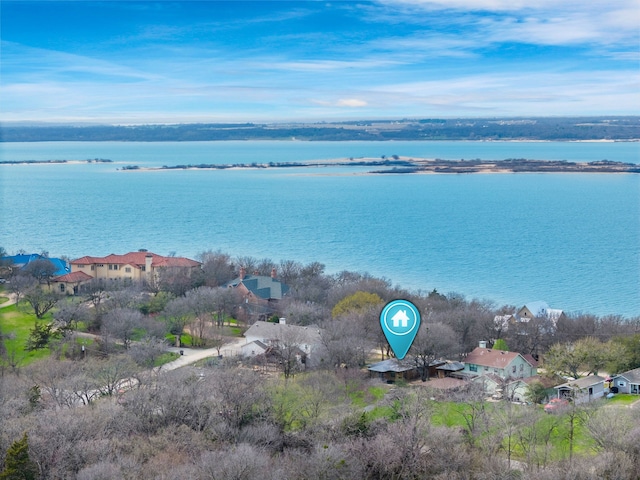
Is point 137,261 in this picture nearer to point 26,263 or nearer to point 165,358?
point 26,263

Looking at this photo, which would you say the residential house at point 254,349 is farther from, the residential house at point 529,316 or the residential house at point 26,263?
the residential house at point 26,263

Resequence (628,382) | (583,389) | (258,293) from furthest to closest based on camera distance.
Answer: (258,293) → (628,382) → (583,389)

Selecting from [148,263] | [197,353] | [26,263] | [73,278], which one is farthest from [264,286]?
[26,263]

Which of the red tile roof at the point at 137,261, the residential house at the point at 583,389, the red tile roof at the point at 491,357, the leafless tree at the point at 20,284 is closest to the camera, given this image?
the residential house at the point at 583,389

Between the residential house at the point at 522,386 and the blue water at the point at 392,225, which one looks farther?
the blue water at the point at 392,225

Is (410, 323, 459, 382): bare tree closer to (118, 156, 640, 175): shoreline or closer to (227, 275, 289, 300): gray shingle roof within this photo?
(227, 275, 289, 300): gray shingle roof

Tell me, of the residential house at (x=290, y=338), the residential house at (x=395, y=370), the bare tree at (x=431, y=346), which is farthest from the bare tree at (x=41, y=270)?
the bare tree at (x=431, y=346)

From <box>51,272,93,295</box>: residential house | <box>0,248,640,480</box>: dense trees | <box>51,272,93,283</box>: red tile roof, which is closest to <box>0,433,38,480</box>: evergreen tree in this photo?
<box>0,248,640,480</box>: dense trees
